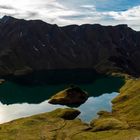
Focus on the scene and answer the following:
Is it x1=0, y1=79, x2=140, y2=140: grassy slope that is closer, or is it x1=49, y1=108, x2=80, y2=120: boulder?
x1=0, y1=79, x2=140, y2=140: grassy slope

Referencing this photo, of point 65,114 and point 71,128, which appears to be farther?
point 65,114

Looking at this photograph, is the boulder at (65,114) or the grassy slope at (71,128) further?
the boulder at (65,114)

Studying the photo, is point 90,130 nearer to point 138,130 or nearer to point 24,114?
point 138,130

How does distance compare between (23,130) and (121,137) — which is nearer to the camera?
(121,137)

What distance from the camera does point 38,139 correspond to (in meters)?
Answer: 131

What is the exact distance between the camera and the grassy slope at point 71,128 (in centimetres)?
13250

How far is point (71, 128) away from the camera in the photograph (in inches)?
5787

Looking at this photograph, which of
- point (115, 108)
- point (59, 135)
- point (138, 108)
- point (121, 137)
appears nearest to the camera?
point (121, 137)

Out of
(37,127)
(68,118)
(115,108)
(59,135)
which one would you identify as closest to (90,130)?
(59,135)

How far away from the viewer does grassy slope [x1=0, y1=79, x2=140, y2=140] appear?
435 feet

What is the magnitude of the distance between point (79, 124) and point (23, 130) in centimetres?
2562

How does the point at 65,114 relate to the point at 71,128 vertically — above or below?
below

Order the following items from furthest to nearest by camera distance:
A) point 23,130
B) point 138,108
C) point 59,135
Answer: point 138,108
point 23,130
point 59,135

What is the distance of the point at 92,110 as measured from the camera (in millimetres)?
198375
